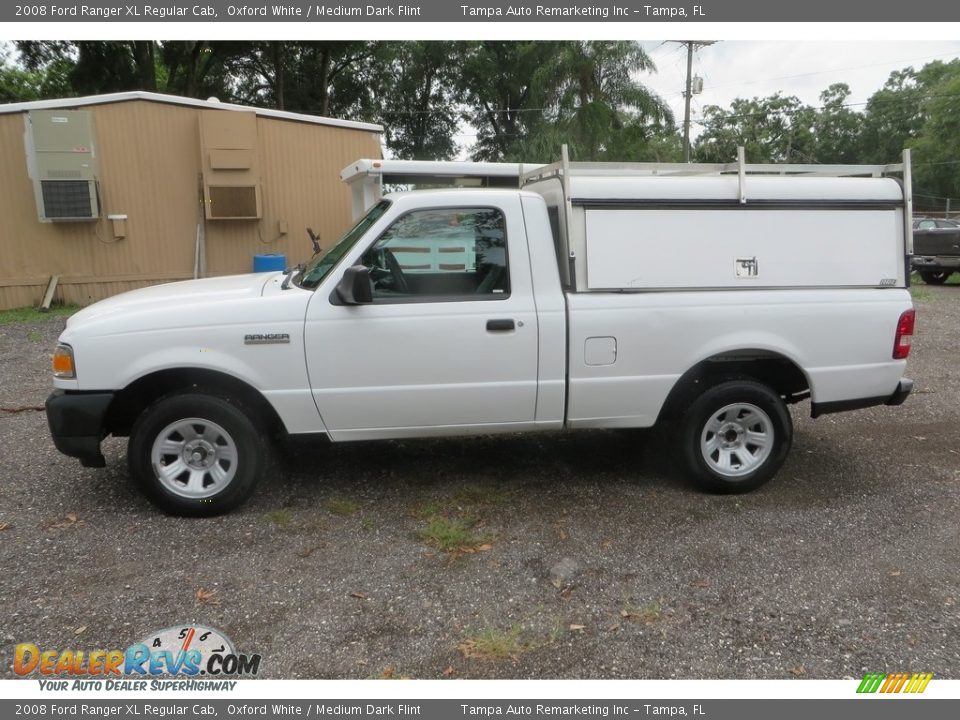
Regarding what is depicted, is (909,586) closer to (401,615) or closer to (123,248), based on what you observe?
(401,615)

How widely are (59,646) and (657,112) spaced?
73.2 feet

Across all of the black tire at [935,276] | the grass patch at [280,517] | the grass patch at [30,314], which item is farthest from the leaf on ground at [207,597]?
the black tire at [935,276]

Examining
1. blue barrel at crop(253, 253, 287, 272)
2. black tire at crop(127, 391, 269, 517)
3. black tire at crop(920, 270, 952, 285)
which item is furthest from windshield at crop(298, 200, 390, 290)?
black tire at crop(920, 270, 952, 285)

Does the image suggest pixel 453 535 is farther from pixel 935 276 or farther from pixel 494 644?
pixel 935 276

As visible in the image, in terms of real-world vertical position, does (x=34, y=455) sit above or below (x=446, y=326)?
below

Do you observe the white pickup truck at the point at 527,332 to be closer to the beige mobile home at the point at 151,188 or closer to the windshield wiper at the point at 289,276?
the windshield wiper at the point at 289,276

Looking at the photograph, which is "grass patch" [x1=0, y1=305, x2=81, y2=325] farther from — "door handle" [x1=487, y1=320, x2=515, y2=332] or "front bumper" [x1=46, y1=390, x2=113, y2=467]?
"door handle" [x1=487, y1=320, x2=515, y2=332]

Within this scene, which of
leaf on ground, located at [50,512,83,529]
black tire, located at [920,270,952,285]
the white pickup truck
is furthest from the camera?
black tire, located at [920,270,952,285]

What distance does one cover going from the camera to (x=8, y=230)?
1203 cm

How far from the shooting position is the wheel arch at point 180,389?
4184 mm

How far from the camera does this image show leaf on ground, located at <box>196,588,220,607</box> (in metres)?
3.45

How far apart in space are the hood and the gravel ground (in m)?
1.18

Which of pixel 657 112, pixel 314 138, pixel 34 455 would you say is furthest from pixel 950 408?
pixel 657 112

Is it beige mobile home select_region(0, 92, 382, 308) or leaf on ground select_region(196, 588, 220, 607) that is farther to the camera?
beige mobile home select_region(0, 92, 382, 308)
